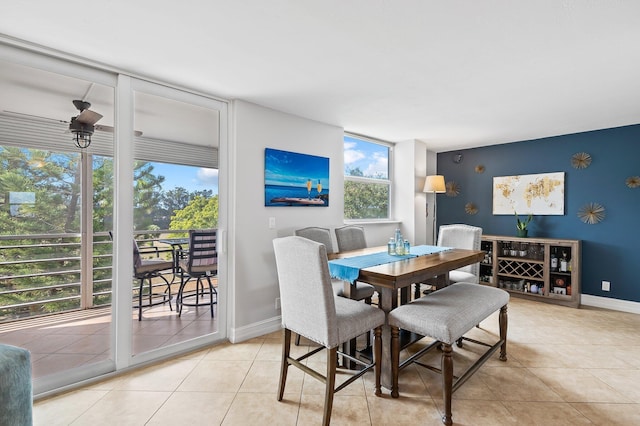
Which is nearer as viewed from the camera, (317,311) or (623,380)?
(317,311)

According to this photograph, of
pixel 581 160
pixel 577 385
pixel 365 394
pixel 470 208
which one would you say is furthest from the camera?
pixel 470 208

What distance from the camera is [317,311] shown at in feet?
5.85

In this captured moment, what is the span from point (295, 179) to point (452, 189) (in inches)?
127

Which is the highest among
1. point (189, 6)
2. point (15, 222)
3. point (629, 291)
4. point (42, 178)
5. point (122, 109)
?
point (189, 6)

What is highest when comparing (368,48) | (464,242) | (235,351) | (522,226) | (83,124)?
Answer: (368,48)

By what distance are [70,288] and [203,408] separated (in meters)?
1.36

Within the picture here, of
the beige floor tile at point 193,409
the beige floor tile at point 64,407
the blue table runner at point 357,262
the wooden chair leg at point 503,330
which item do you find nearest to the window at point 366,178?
the blue table runner at point 357,262

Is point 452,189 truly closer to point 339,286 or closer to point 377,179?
point 377,179

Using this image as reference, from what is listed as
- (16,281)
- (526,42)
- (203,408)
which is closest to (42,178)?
(16,281)

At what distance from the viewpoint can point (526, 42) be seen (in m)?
1.88

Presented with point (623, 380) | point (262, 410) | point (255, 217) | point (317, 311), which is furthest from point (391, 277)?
point (623, 380)

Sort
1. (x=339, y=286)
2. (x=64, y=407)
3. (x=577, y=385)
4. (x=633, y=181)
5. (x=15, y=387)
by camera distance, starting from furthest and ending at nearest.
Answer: (x=633, y=181) < (x=339, y=286) < (x=577, y=385) < (x=64, y=407) < (x=15, y=387)

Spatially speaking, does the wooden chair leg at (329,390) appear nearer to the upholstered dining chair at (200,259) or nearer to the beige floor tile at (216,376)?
the beige floor tile at (216,376)

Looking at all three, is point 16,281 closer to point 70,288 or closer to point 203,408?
point 70,288
